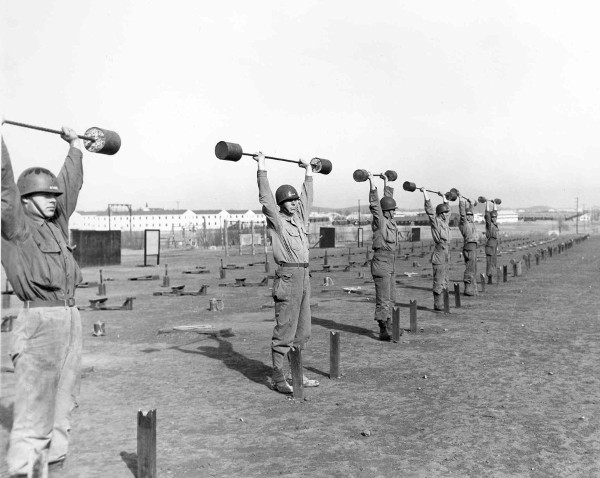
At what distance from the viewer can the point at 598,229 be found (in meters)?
118

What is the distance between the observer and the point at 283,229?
7.55m

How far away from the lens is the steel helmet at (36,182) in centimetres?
461

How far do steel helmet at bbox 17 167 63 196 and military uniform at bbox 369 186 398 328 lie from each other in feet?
22.4

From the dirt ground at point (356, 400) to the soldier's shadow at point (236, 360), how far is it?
0.03 meters

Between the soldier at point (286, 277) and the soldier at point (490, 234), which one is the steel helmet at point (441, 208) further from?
the soldier at point (286, 277)

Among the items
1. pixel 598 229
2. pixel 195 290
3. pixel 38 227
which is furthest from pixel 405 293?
pixel 598 229

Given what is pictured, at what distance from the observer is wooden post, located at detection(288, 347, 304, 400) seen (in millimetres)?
7188

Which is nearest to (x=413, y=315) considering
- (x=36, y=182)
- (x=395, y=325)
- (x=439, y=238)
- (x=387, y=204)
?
(x=395, y=325)

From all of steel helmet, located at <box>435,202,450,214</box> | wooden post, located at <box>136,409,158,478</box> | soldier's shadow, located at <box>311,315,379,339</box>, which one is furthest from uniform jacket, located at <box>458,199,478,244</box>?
wooden post, located at <box>136,409,158,478</box>

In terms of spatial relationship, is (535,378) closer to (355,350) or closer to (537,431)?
(537,431)

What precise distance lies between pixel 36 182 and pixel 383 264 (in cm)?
750

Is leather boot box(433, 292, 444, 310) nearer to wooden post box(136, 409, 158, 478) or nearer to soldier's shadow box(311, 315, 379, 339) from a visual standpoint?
soldier's shadow box(311, 315, 379, 339)

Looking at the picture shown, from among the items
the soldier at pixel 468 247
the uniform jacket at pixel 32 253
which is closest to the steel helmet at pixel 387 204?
the soldier at pixel 468 247

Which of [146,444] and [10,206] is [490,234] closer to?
[146,444]
